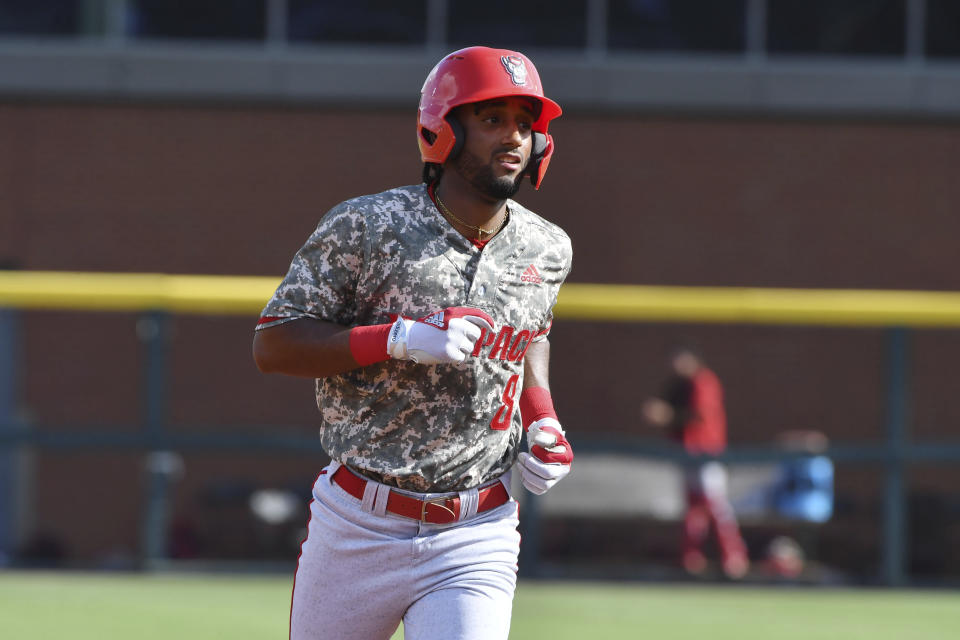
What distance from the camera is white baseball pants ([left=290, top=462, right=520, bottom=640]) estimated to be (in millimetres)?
3398

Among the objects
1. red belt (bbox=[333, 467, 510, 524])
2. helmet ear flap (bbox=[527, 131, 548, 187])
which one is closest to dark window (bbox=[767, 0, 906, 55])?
helmet ear flap (bbox=[527, 131, 548, 187])

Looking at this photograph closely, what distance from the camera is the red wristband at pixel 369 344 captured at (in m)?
3.28

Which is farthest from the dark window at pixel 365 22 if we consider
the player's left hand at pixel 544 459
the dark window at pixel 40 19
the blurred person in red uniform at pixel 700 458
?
the player's left hand at pixel 544 459

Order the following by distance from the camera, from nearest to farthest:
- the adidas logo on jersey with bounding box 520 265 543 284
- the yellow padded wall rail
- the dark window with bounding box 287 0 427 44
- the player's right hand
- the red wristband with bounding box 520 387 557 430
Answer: the player's right hand
the adidas logo on jersey with bounding box 520 265 543 284
the red wristband with bounding box 520 387 557 430
the yellow padded wall rail
the dark window with bounding box 287 0 427 44

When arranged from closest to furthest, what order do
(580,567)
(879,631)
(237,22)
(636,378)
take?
1. (879,631)
2. (580,567)
3. (636,378)
4. (237,22)

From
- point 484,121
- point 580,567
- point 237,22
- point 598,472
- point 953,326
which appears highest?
point 237,22

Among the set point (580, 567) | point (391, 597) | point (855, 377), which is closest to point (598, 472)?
point (580, 567)

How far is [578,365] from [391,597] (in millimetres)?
7864

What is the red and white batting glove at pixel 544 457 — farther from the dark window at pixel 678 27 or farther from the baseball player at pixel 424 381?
the dark window at pixel 678 27

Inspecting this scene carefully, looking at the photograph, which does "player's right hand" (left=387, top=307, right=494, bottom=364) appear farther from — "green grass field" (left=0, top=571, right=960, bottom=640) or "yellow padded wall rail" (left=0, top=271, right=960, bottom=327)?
"yellow padded wall rail" (left=0, top=271, right=960, bottom=327)

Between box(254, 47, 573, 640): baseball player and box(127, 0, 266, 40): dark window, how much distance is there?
494 inches

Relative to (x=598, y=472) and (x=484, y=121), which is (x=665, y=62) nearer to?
(x=598, y=472)

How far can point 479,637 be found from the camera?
3.34m

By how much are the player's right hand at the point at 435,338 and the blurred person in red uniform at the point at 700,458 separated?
6767mm
